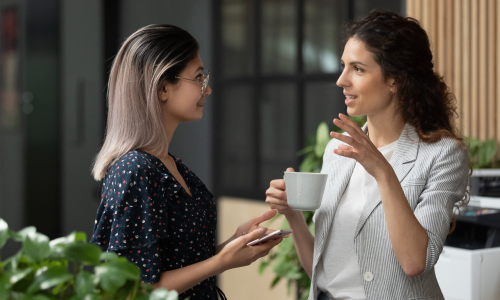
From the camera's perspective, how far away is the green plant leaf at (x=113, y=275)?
0.51m

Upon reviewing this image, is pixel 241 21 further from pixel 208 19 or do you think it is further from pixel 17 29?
pixel 17 29

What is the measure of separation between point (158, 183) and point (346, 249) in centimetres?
52

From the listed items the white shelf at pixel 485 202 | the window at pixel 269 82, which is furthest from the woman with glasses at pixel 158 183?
the window at pixel 269 82

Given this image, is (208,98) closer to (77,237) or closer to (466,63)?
→ (466,63)

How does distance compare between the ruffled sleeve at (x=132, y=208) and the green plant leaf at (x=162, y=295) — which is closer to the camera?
the green plant leaf at (x=162, y=295)

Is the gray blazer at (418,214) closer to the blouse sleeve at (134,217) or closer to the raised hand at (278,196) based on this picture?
the raised hand at (278,196)

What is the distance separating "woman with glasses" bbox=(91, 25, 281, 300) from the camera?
41.5 inches

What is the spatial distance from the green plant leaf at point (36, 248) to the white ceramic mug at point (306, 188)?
2.18 ft

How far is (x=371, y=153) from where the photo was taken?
1.08m

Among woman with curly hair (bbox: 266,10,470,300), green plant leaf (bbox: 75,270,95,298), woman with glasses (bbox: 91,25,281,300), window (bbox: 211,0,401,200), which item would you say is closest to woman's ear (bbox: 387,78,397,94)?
woman with curly hair (bbox: 266,10,470,300)

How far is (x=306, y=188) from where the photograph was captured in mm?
1108

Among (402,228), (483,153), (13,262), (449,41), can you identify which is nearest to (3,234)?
(13,262)

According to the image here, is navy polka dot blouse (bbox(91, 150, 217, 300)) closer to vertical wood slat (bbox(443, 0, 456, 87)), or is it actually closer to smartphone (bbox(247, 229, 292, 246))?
smartphone (bbox(247, 229, 292, 246))

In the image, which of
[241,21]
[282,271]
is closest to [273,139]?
[241,21]
